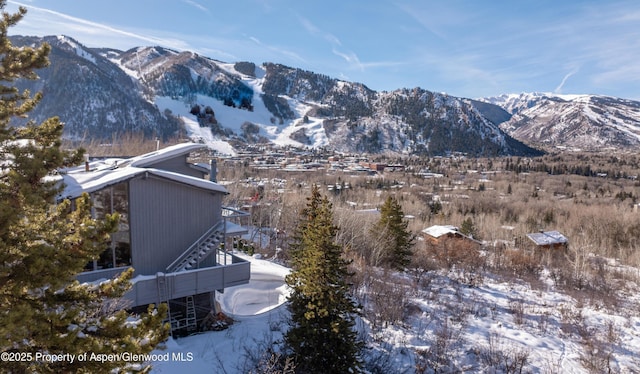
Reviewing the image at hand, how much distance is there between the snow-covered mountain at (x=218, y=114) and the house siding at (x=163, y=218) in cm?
11224

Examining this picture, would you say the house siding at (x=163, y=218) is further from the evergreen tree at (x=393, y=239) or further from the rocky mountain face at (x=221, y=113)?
the rocky mountain face at (x=221, y=113)

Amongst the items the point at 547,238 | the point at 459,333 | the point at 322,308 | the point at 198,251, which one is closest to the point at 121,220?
the point at 198,251

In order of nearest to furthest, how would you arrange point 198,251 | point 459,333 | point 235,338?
point 235,338 → point 198,251 → point 459,333

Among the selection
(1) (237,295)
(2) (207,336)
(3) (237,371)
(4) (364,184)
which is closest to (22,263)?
(3) (237,371)

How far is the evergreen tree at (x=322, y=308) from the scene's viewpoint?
9289 millimetres

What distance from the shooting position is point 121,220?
36.7 feet

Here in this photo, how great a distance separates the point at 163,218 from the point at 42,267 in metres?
9.16

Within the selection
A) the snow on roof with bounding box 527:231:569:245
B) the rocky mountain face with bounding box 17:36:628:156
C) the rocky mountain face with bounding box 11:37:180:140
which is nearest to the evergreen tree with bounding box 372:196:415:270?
the snow on roof with bounding box 527:231:569:245

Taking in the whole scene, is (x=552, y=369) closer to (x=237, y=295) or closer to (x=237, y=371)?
(x=237, y=371)

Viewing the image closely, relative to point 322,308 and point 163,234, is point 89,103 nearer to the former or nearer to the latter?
point 163,234

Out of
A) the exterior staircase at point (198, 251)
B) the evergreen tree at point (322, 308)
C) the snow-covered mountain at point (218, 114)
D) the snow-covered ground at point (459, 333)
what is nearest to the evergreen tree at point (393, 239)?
the snow-covered ground at point (459, 333)

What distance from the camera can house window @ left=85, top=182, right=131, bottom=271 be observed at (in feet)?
36.6

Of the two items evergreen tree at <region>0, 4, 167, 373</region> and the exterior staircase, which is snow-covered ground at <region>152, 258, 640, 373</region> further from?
evergreen tree at <region>0, 4, 167, 373</region>

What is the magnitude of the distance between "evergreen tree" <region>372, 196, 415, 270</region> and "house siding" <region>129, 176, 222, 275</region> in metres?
13.4
